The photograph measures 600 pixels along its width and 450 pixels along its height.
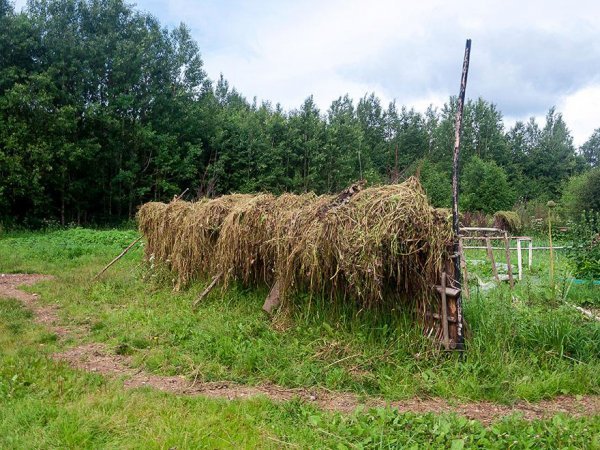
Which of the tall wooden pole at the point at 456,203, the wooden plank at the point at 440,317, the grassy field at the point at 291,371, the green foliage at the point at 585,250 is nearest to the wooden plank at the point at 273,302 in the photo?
the grassy field at the point at 291,371

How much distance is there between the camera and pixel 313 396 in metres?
3.99

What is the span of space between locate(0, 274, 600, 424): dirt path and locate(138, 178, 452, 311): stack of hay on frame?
1140mm

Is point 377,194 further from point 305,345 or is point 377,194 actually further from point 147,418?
point 147,418

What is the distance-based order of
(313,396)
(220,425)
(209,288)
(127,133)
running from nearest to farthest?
(220,425) < (313,396) < (209,288) < (127,133)

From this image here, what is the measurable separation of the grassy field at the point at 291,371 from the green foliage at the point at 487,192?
1127 inches

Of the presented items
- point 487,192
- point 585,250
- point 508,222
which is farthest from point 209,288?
point 487,192

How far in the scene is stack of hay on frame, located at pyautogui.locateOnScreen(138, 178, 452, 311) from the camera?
4516 mm

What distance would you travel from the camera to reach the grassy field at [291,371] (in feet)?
10.3

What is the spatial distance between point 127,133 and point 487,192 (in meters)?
26.2

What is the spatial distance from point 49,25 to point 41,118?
5252 millimetres

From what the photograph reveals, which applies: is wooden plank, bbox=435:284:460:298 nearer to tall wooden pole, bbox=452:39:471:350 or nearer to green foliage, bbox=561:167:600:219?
tall wooden pole, bbox=452:39:471:350

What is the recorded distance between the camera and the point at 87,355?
504 cm

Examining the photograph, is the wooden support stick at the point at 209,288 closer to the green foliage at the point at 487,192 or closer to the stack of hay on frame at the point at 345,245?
the stack of hay on frame at the point at 345,245

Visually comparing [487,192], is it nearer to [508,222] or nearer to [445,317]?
[508,222]
